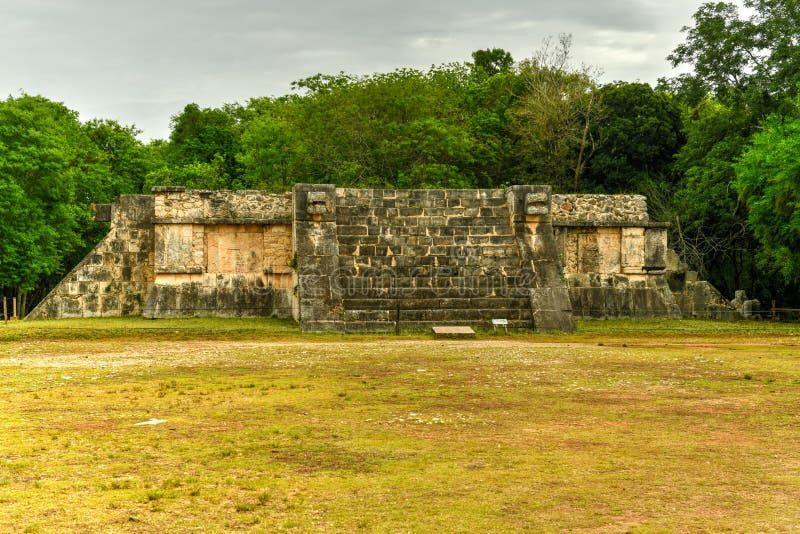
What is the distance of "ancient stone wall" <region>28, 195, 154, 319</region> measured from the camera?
2231 centimetres

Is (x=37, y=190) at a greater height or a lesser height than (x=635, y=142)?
lesser

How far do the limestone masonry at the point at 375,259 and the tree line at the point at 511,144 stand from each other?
1033 centimetres

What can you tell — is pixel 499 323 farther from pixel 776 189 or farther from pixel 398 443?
pixel 398 443

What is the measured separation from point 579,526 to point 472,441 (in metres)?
2.29

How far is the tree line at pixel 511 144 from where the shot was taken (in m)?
35.2

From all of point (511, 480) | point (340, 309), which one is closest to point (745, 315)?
point (340, 309)

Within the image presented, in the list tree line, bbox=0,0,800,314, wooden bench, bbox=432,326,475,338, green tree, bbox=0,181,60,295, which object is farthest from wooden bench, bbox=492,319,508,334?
green tree, bbox=0,181,60,295

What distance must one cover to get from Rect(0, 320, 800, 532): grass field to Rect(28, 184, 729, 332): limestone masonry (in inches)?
222

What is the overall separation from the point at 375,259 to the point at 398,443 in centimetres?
1350

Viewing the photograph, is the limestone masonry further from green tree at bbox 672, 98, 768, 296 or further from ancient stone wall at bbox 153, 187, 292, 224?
green tree at bbox 672, 98, 768, 296

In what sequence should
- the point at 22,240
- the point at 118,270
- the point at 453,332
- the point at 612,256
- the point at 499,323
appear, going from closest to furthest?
the point at 453,332 → the point at 499,323 → the point at 118,270 → the point at 612,256 → the point at 22,240

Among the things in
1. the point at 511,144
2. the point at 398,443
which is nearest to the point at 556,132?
the point at 511,144

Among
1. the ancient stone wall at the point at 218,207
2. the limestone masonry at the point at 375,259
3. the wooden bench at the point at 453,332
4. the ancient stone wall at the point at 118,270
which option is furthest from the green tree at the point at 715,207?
the ancient stone wall at the point at 118,270

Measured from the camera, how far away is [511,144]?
42031 millimetres
